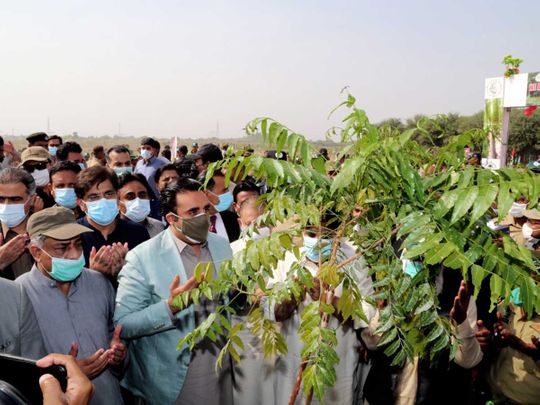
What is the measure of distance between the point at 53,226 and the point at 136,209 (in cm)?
214

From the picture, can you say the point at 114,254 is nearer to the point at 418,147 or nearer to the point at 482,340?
the point at 418,147

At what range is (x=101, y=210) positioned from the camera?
463 cm

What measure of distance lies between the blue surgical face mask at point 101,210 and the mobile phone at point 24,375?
10.4ft

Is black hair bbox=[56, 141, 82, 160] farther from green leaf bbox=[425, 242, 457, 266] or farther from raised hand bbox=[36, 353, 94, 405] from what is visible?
green leaf bbox=[425, 242, 457, 266]

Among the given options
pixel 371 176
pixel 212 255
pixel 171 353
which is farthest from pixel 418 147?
pixel 171 353

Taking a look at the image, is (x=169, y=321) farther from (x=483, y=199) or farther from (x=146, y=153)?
(x=146, y=153)

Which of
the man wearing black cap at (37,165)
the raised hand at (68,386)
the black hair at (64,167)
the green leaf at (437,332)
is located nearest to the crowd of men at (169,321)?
the green leaf at (437,332)

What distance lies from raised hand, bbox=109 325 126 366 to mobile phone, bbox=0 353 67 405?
1659mm

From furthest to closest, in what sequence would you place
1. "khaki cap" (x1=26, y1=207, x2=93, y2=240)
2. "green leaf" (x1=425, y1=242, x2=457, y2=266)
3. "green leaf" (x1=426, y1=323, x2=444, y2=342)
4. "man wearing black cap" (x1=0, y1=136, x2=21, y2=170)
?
"man wearing black cap" (x1=0, y1=136, x2=21, y2=170)
"khaki cap" (x1=26, y1=207, x2=93, y2=240)
"green leaf" (x1=426, y1=323, x2=444, y2=342)
"green leaf" (x1=425, y1=242, x2=457, y2=266)

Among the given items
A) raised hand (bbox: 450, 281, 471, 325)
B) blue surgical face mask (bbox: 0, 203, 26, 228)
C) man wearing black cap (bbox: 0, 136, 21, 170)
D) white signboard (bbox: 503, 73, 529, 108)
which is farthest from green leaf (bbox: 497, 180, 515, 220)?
white signboard (bbox: 503, 73, 529, 108)

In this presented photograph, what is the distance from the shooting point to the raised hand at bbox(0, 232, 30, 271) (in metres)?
3.73

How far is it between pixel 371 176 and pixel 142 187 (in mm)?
4037

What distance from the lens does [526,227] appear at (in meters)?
5.66

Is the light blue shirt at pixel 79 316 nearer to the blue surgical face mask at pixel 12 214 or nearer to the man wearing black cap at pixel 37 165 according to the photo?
the blue surgical face mask at pixel 12 214
